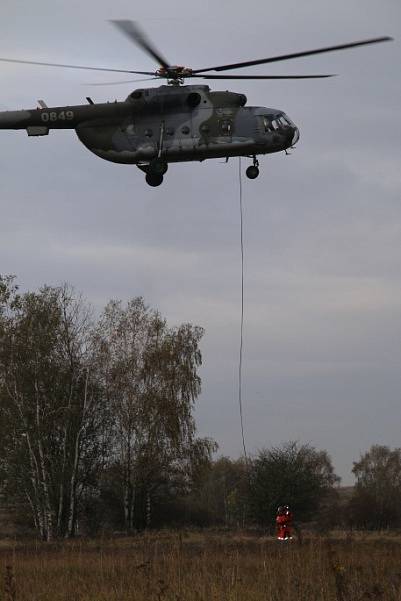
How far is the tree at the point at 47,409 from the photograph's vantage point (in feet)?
129

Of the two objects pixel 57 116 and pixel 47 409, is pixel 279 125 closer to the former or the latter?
pixel 57 116

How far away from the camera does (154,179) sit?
2169 cm

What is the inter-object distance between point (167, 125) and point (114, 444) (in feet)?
77.6

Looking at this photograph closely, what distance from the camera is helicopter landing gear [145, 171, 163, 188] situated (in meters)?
21.7

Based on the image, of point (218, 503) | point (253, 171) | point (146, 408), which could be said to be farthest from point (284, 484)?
point (218, 503)

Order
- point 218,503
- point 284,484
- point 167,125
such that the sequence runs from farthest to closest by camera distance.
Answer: point 218,503 → point 284,484 → point 167,125

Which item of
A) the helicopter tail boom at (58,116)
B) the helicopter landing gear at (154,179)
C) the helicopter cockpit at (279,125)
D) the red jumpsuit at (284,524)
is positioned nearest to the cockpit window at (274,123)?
the helicopter cockpit at (279,125)

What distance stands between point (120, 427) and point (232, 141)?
23.1 metres

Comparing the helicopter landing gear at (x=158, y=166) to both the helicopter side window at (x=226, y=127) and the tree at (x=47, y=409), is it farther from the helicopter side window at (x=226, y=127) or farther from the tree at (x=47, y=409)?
the tree at (x=47, y=409)

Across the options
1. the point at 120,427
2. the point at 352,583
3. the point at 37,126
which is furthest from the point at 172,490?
the point at 352,583

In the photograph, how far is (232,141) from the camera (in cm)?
2138

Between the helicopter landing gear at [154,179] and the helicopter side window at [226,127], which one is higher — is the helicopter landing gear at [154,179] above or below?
below

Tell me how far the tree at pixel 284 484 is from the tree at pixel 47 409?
24.1 feet

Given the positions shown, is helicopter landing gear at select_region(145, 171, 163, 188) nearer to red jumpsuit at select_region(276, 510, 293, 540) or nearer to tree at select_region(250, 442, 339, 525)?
red jumpsuit at select_region(276, 510, 293, 540)
